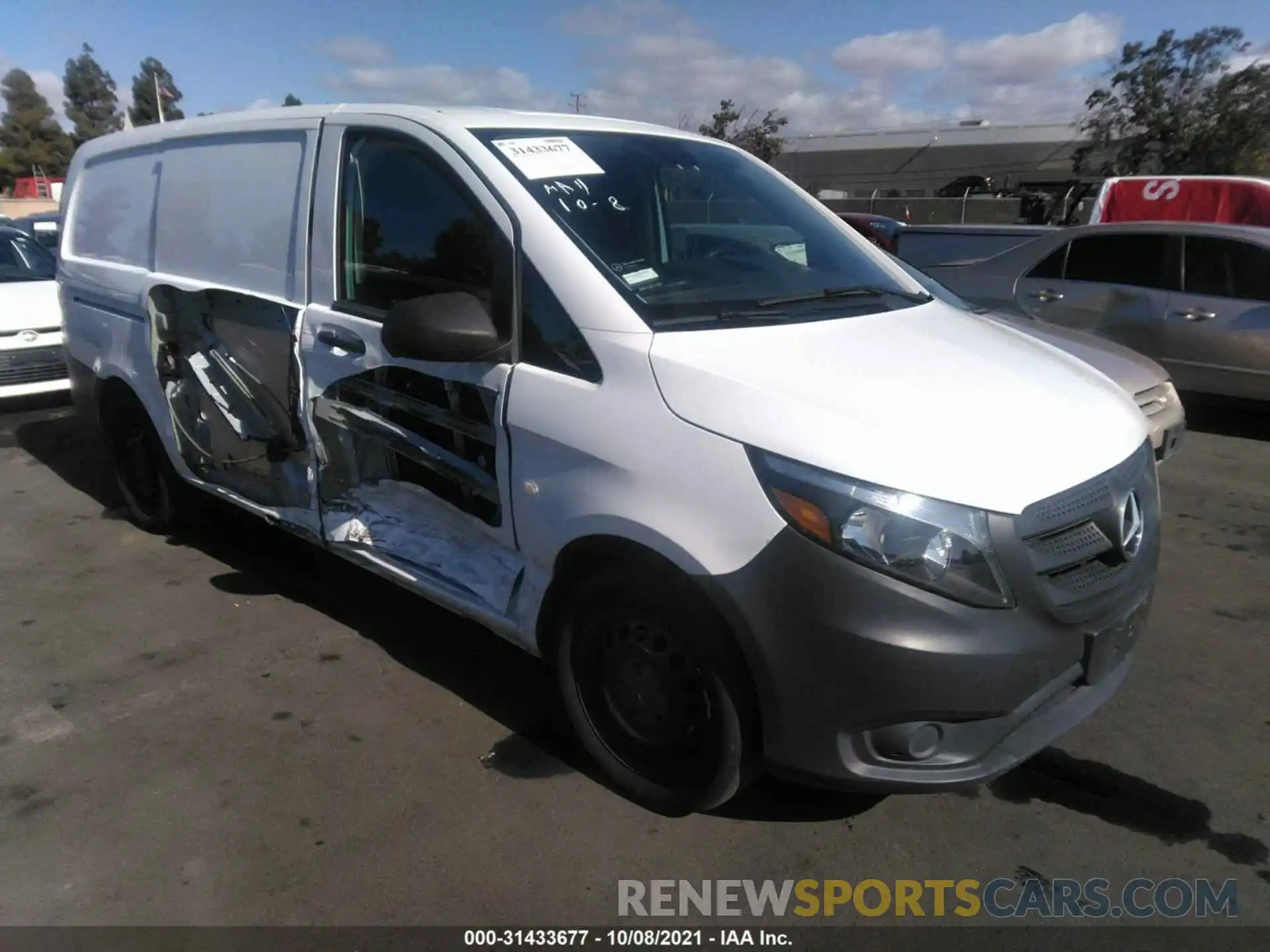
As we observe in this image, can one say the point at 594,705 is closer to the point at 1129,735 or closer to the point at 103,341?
the point at 1129,735

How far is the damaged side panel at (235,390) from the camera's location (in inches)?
153

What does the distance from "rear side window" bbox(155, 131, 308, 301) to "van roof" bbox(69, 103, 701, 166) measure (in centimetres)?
7

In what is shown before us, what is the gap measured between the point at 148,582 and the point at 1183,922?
4.49m

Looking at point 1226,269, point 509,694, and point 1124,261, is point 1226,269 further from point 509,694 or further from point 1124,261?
point 509,694

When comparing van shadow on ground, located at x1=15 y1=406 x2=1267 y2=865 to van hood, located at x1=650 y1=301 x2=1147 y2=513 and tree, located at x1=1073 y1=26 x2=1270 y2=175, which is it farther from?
tree, located at x1=1073 y1=26 x2=1270 y2=175

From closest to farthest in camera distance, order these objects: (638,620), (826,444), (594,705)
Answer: (826,444) < (638,620) < (594,705)

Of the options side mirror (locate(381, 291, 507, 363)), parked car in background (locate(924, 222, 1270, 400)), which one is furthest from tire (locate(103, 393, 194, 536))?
parked car in background (locate(924, 222, 1270, 400))

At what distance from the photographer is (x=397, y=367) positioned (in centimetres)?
329

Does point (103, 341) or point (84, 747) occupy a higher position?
point (103, 341)

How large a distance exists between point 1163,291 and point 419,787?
281 inches

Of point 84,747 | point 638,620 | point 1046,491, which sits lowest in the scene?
point 84,747

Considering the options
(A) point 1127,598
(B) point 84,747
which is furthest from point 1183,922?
(B) point 84,747

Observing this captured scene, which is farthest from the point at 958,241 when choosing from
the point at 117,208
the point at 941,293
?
the point at 117,208

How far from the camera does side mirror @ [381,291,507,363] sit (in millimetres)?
2846
